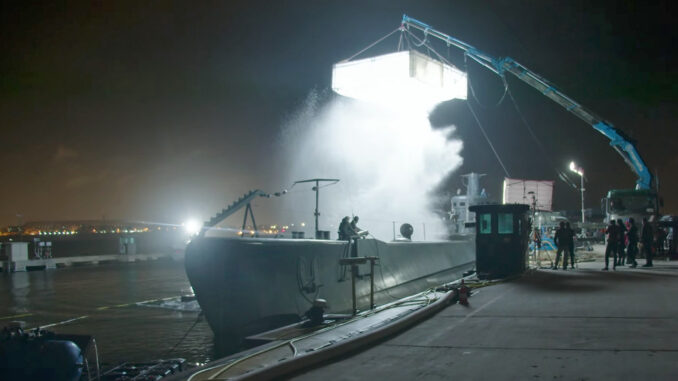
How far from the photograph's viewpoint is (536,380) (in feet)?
15.0

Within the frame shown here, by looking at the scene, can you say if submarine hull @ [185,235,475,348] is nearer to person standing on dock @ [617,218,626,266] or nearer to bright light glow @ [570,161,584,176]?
person standing on dock @ [617,218,626,266]

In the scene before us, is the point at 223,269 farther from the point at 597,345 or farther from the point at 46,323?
the point at 597,345

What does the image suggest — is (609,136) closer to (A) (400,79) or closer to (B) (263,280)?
(A) (400,79)

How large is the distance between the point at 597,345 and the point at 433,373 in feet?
7.31

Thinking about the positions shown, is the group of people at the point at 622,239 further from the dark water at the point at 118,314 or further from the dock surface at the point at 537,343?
the dark water at the point at 118,314

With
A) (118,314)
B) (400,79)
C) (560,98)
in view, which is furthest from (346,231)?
(560,98)

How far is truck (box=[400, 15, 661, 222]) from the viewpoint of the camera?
2294 cm

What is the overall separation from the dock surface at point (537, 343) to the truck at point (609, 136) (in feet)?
45.8

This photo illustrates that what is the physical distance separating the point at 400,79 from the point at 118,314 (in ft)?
54.6

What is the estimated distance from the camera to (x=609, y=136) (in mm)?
27000

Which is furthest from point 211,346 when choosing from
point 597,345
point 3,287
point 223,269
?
point 3,287

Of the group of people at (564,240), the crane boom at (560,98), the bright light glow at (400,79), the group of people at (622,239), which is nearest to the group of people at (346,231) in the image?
the group of people at (564,240)

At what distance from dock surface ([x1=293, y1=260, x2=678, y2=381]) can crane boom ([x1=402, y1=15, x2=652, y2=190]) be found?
58.5 ft

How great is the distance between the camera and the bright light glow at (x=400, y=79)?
2447 centimetres
